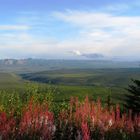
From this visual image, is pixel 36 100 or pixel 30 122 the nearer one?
pixel 30 122

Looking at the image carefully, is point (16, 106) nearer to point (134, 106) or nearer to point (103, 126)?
point (103, 126)

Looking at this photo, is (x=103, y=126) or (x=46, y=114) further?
(x=103, y=126)

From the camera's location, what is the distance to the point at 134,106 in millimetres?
28250

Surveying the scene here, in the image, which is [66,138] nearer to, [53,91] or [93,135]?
[93,135]

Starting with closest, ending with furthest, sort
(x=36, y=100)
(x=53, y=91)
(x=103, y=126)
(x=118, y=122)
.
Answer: (x=103, y=126), (x=118, y=122), (x=36, y=100), (x=53, y=91)

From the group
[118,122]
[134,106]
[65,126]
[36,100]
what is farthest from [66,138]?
[134,106]

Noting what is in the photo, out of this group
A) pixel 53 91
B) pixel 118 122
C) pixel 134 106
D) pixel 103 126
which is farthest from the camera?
pixel 134 106

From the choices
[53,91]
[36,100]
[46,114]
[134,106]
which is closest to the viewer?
[46,114]

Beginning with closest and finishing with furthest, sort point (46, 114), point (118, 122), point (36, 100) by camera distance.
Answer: point (46, 114) < point (118, 122) < point (36, 100)

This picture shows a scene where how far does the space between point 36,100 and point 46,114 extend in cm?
529

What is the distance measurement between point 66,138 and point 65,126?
673 mm

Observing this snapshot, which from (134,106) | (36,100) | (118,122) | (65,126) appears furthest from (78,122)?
(134,106)

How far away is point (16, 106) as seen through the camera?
16.8m

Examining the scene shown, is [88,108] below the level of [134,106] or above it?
above
